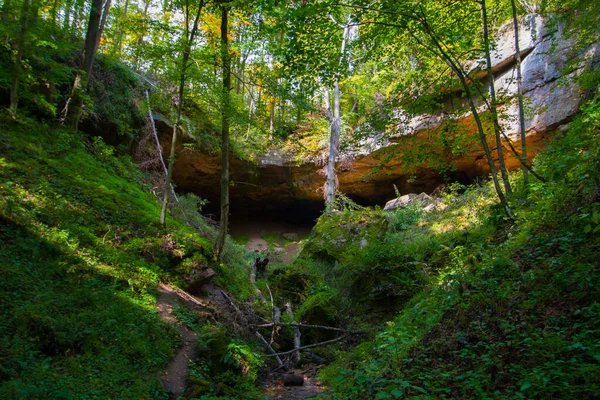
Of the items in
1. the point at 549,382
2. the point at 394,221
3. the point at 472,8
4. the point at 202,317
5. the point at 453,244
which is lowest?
the point at 202,317

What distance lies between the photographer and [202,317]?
23.0 ft

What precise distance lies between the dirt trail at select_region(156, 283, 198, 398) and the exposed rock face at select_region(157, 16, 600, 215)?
10.4 feet

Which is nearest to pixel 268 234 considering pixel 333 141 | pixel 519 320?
pixel 333 141

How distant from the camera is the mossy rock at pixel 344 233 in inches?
448

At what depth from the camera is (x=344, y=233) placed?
1188 cm

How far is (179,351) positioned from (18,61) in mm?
7601

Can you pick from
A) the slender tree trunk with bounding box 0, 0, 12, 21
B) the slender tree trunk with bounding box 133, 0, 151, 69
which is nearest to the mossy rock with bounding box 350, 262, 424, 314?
the slender tree trunk with bounding box 133, 0, 151, 69

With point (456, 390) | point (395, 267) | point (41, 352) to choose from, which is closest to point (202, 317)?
point (41, 352)

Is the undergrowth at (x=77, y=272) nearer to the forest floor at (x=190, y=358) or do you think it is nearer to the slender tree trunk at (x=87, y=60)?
the forest floor at (x=190, y=358)

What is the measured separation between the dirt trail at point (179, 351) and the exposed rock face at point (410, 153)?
10.4ft

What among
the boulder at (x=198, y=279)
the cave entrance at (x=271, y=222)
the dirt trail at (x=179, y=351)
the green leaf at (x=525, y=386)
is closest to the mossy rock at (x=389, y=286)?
the boulder at (x=198, y=279)

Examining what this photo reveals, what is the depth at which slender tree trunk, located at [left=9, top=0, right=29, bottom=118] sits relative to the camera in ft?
23.5

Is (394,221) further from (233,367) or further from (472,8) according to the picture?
(233,367)

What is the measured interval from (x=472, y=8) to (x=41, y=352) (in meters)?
8.96
